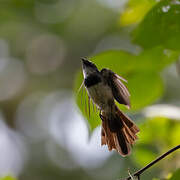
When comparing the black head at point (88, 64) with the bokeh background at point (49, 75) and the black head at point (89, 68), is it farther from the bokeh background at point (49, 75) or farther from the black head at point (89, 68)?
the bokeh background at point (49, 75)

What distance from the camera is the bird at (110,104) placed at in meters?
1.84

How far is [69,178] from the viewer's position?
866 centimetres

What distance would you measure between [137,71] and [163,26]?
1.22 feet

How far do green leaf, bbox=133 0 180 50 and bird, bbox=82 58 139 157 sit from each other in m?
0.22

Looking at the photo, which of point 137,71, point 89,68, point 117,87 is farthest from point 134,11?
point 117,87

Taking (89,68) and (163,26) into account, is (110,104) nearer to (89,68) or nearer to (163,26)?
(89,68)

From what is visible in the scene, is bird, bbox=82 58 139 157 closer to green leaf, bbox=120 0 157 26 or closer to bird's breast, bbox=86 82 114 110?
bird's breast, bbox=86 82 114 110

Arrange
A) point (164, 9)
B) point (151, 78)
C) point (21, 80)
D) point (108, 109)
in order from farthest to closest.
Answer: point (21, 80), point (151, 78), point (108, 109), point (164, 9)

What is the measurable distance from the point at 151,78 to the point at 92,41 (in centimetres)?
661

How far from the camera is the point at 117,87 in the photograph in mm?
1855

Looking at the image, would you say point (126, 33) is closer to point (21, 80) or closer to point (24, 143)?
point (21, 80)

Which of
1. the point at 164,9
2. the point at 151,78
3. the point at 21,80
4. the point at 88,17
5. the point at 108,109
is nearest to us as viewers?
the point at 164,9

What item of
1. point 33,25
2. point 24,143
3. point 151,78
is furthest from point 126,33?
point 151,78

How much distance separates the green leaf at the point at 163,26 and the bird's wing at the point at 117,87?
210 mm
